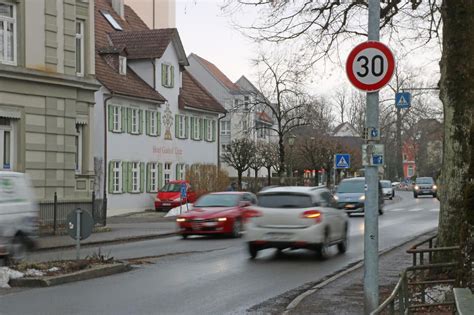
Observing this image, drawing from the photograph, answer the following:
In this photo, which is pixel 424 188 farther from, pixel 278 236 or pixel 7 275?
pixel 7 275

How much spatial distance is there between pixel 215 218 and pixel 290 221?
284 inches

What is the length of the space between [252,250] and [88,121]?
1431 cm

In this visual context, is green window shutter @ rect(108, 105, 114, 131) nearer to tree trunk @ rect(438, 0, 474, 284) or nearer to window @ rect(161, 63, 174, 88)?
window @ rect(161, 63, 174, 88)

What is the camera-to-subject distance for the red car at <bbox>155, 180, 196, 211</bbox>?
44.8 m

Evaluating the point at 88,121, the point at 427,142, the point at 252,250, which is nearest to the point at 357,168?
the point at 427,142

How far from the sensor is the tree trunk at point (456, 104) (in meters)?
12.1

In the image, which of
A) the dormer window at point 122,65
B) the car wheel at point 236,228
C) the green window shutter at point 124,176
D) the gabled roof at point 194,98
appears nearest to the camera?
the car wheel at point 236,228

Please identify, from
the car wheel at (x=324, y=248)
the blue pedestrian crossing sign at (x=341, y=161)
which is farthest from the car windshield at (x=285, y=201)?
the blue pedestrian crossing sign at (x=341, y=161)

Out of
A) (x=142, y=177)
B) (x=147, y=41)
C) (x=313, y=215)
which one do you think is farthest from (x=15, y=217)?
(x=147, y=41)

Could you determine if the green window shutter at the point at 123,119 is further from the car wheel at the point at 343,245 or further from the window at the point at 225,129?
the window at the point at 225,129

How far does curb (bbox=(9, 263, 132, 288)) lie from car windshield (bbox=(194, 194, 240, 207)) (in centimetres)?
943

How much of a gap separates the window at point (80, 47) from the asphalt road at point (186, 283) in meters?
10.1

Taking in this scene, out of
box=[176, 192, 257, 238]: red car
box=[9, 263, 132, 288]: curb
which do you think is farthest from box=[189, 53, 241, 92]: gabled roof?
box=[9, 263, 132, 288]: curb

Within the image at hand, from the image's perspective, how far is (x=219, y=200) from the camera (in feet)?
86.5
